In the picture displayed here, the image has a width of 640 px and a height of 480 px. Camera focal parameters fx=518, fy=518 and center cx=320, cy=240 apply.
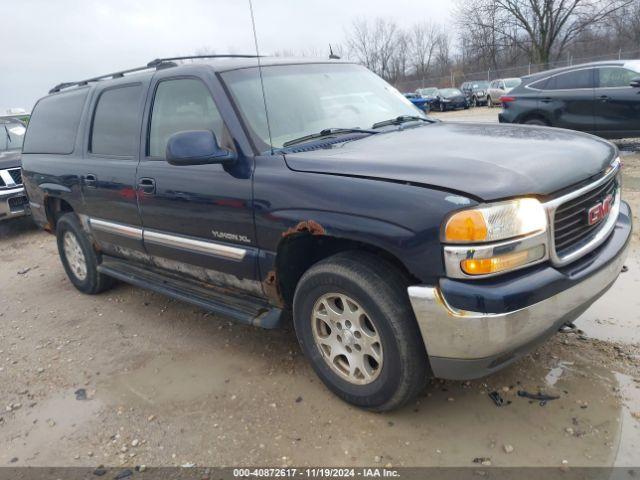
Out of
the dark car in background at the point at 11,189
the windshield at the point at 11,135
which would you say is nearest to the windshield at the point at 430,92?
the windshield at the point at 11,135

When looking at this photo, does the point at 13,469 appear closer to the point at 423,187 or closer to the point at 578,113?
the point at 423,187

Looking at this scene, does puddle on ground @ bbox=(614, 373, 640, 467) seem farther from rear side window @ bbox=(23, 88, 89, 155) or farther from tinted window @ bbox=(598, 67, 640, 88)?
tinted window @ bbox=(598, 67, 640, 88)

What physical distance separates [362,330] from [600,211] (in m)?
1.40

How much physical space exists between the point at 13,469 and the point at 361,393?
6.05 feet

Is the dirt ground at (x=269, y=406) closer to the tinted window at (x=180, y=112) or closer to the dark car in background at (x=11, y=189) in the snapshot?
the tinted window at (x=180, y=112)

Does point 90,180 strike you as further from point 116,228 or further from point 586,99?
point 586,99

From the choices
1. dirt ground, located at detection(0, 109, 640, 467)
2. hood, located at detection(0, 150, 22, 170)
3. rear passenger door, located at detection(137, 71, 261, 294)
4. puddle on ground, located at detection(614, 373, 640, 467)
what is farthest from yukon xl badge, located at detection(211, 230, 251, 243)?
hood, located at detection(0, 150, 22, 170)

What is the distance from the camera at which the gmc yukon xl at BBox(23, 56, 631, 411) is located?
7.29 feet

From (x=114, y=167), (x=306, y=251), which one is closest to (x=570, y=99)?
(x=306, y=251)

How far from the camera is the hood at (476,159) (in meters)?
2.27

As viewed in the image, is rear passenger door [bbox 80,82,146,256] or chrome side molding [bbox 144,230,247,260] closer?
chrome side molding [bbox 144,230,247,260]

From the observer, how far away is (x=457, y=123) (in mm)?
3627

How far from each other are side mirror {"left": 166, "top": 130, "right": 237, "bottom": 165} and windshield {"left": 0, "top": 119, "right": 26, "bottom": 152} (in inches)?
311

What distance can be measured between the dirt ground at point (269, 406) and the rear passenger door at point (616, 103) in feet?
18.6
